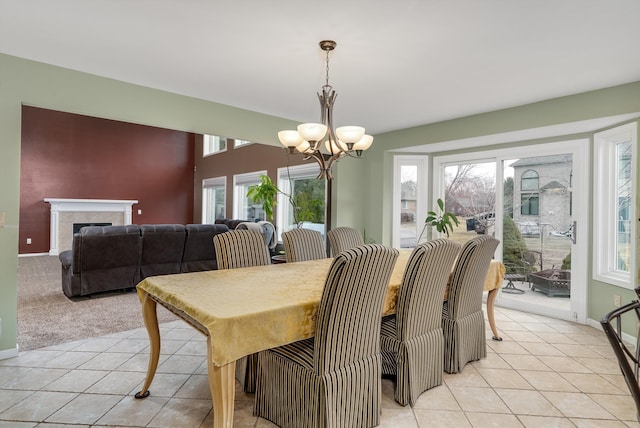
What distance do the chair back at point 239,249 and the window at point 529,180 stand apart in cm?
331

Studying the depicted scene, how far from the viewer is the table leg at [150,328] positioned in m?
2.09

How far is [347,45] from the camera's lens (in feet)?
7.96

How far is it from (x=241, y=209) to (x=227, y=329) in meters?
7.40

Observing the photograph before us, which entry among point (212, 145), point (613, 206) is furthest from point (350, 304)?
point (212, 145)

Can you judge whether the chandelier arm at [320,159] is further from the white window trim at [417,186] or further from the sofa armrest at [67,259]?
the sofa armrest at [67,259]

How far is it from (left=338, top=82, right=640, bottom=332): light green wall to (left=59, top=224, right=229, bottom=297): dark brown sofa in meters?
2.36

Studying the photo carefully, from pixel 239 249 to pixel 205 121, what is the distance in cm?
172

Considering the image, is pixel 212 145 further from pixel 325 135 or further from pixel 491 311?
pixel 491 311

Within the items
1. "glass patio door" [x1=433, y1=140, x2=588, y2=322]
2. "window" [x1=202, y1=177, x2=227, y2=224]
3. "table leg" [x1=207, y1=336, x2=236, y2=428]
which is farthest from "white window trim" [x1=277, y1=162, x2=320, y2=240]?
"table leg" [x1=207, y1=336, x2=236, y2=428]

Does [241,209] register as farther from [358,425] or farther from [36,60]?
[358,425]

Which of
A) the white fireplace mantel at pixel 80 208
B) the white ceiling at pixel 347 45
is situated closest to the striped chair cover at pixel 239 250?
the white ceiling at pixel 347 45

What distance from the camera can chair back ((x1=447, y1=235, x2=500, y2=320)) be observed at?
98.0 inches

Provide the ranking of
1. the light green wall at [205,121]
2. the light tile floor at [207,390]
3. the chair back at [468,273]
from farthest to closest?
the light green wall at [205,121] → the chair back at [468,273] → the light tile floor at [207,390]

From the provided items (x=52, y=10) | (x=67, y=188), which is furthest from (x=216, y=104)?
(x=67, y=188)
